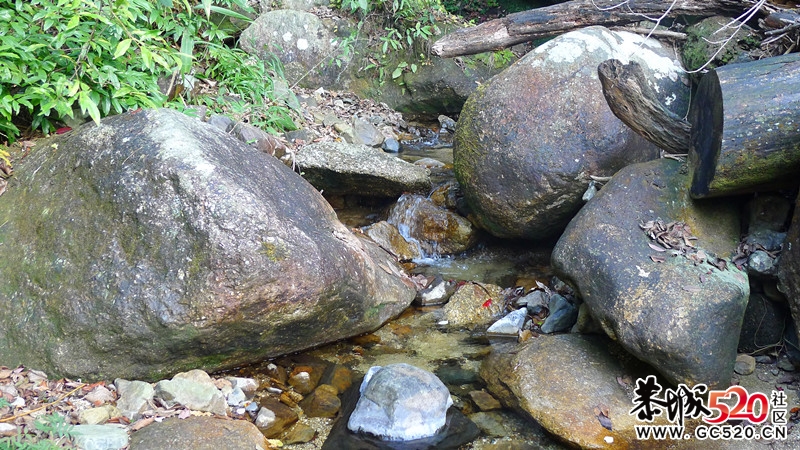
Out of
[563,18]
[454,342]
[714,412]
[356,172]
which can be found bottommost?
[454,342]

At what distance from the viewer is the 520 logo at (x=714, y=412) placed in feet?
11.2

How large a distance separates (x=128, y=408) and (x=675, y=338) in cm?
301

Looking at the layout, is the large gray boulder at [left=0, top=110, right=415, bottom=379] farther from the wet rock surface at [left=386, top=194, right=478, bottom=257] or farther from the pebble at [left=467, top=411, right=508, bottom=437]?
the wet rock surface at [left=386, top=194, right=478, bottom=257]

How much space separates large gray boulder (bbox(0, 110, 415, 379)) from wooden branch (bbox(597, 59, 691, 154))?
2246 millimetres

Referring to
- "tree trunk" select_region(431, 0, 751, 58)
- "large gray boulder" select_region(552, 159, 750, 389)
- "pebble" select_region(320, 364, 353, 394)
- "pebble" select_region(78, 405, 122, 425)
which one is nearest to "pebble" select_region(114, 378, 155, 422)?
"pebble" select_region(78, 405, 122, 425)

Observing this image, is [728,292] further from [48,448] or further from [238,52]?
[238,52]

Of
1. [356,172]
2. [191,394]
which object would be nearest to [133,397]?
[191,394]

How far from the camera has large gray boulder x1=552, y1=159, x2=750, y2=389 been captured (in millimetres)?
3422

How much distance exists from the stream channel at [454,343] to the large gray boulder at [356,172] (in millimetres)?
327

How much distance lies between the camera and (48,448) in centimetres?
266

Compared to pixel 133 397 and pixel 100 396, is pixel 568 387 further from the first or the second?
pixel 100 396

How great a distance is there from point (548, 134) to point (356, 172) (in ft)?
6.37

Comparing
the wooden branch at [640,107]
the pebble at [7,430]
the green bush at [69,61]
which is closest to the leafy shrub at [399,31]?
the green bush at [69,61]

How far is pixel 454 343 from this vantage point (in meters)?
4.61
